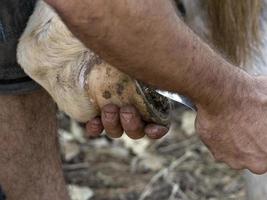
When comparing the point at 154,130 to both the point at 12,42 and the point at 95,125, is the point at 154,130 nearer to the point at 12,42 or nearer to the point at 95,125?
the point at 95,125

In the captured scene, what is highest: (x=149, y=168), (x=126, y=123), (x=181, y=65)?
(x=181, y=65)

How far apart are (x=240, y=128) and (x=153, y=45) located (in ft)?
1.01

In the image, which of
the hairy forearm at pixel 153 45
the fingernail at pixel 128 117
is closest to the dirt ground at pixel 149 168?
the fingernail at pixel 128 117

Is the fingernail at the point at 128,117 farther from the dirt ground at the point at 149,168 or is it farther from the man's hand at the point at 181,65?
the dirt ground at the point at 149,168

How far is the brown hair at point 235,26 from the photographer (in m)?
2.10

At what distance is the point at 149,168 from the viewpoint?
3.06 meters

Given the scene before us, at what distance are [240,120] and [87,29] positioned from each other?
1.34 feet

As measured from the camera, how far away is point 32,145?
2.26 meters

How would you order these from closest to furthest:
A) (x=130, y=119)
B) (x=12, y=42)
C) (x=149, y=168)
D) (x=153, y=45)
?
(x=153, y=45), (x=130, y=119), (x=12, y=42), (x=149, y=168)

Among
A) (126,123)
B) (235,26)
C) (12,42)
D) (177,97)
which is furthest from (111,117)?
(235,26)

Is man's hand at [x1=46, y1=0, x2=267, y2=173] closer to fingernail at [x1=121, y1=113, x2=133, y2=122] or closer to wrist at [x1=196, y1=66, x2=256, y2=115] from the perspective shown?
wrist at [x1=196, y1=66, x2=256, y2=115]

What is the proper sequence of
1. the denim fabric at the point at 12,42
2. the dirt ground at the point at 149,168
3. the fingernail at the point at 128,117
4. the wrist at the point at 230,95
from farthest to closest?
the dirt ground at the point at 149,168 → the denim fabric at the point at 12,42 → the fingernail at the point at 128,117 → the wrist at the point at 230,95

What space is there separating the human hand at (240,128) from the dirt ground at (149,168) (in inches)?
45.9

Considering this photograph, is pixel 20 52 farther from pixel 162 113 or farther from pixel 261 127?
pixel 261 127
